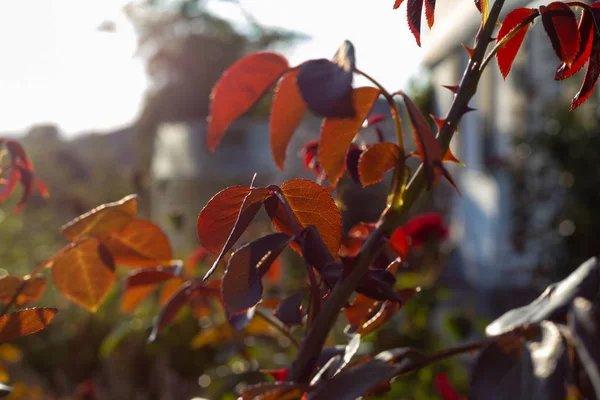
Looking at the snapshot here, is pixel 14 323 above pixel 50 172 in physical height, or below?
above

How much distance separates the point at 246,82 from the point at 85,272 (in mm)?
211

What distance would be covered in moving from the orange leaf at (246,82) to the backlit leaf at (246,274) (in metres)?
0.10

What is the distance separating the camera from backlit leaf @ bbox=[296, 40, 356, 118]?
0.27 m

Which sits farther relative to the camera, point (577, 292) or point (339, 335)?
point (339, 335)

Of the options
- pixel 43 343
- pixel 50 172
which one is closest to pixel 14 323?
pixel 43 343

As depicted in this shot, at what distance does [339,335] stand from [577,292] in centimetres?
117

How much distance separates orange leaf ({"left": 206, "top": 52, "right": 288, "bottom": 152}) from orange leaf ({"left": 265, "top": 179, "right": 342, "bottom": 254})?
0.06 metres

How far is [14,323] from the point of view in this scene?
1.12 ft

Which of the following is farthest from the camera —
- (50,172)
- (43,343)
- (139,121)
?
(139,121)

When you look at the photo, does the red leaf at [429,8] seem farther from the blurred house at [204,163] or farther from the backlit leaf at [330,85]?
the blurred house at [204,163]

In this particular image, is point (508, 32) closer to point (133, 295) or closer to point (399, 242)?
point (399, 242)

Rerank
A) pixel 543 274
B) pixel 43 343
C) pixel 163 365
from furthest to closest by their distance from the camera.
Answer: pixel 543 274 → pixel 43 343 → pixel 163 365

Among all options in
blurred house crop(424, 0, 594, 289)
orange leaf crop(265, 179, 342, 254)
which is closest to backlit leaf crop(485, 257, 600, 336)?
orange leaf crop(265, 179, 342, 254)

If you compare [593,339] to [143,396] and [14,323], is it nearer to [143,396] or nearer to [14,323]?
[14,323]
